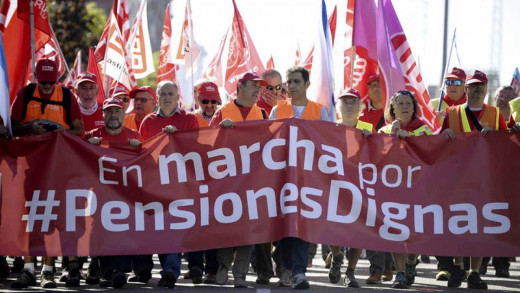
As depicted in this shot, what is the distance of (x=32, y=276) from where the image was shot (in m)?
10.3

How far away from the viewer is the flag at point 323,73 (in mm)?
11367

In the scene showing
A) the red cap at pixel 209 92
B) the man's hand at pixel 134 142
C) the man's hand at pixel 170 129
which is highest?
the red cap at pixel 209 92

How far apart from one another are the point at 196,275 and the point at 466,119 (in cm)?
324

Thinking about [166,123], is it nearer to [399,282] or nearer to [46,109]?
[46,109]

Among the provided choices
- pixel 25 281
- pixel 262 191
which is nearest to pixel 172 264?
pixel 262 191

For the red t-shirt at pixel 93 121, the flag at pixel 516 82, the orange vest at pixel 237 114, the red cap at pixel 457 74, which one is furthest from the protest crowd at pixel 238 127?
the flag at pixel 516 82

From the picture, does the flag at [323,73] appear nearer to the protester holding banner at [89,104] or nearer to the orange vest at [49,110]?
the protester holding banner at [89,104]

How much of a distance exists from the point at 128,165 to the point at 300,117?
6.04 ft

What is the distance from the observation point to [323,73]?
454 inches

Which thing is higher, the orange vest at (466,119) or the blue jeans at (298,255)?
the orange vest at (466,119)

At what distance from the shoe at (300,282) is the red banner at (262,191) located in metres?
0.38

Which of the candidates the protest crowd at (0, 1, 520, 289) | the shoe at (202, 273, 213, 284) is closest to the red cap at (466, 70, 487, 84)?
the protest crowd at (0, 1, 520, 289)

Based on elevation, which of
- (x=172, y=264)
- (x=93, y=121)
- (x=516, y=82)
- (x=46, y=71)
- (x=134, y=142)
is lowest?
(x=172, y=264)

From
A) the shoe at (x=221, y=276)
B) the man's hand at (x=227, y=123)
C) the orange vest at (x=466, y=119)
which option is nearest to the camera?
the man's hand at (x=227, y=123)
